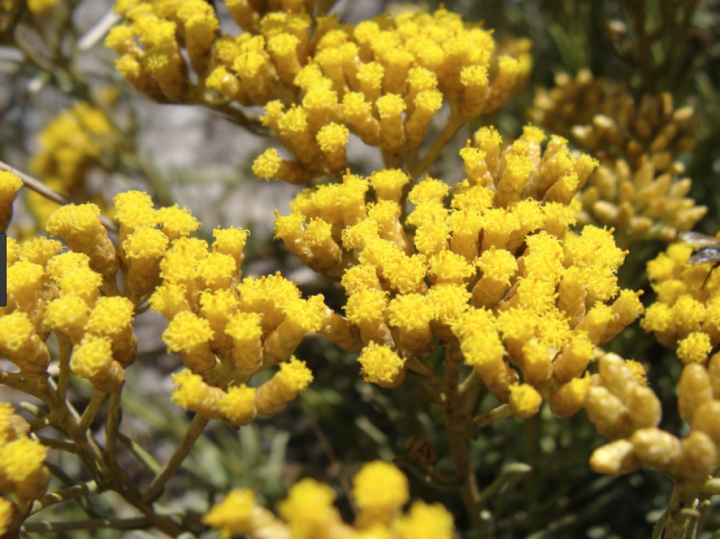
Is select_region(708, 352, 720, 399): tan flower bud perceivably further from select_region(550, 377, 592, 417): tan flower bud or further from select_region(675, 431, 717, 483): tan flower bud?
select_region(550, 377, 592, 417): tan flower bud

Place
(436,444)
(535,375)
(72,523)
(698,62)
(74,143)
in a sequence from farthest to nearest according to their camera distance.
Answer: (74,143) → (698,62) → (436,444) → (72,523) → (535,375)

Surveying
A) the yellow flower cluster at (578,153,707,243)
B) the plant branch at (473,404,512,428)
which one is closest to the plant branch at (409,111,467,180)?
the yellow flower cluster at (578,153,707,243)

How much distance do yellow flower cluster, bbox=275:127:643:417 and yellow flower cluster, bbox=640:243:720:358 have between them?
17cm

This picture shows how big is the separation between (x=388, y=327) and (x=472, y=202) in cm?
42

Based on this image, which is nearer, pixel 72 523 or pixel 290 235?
pixel 72 523

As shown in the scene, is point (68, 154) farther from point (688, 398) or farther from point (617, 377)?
point (688, 398)

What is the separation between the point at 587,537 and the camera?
2.46 metres

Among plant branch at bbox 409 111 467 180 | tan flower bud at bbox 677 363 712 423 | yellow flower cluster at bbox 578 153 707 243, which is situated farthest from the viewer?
yellow flower cluster at bbox 578 153 707 243

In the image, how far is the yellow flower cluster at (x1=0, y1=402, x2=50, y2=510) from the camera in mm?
1184

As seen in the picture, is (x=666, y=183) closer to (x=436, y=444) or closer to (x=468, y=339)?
(x=468, y=339)

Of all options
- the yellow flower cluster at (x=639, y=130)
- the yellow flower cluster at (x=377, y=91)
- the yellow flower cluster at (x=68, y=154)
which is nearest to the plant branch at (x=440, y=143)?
the yellow flower cluster at (x=377, y=91)

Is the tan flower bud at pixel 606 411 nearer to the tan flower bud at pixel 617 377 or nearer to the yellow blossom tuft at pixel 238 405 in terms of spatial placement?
the tan flower bud at pixel 617 377

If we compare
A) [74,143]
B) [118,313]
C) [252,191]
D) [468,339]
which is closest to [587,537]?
[468,339]

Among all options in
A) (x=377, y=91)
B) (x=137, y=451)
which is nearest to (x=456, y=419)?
(x=137, y=451)
